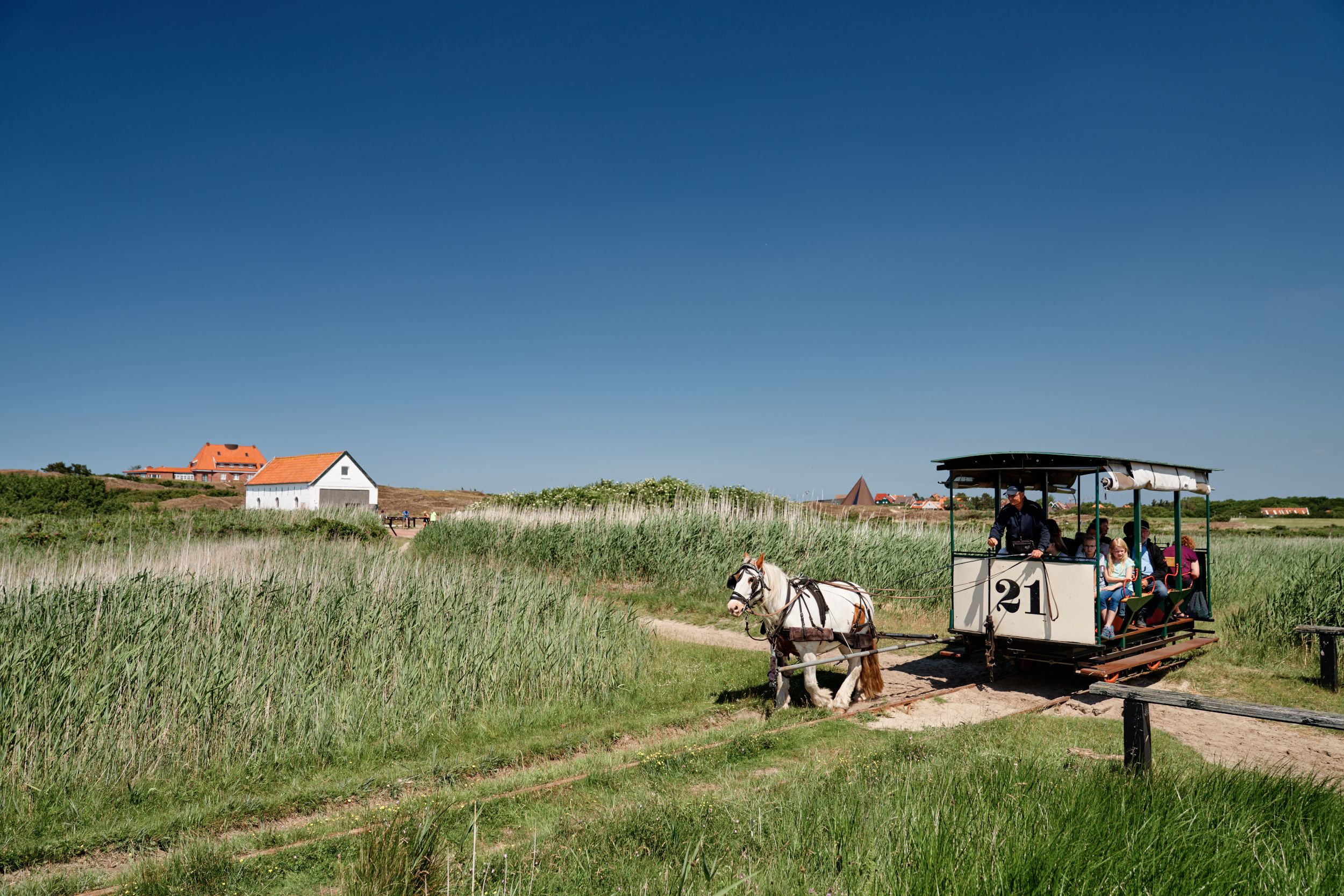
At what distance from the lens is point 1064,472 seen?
999 centimetres

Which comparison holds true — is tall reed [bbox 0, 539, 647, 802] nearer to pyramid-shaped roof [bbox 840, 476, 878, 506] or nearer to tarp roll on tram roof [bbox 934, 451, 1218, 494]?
tarp roll on tram roof [bbox 934, 451, 1218, 494]

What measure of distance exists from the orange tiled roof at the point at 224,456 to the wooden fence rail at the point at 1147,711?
127m

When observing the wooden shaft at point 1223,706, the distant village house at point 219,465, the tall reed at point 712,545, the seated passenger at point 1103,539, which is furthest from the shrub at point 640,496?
the distant village house at point 219,465

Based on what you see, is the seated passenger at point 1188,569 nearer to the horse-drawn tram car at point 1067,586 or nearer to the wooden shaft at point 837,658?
the horse-drawn tram car at point 1067,586

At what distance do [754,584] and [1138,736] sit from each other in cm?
395

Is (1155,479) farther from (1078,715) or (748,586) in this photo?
(748,586)

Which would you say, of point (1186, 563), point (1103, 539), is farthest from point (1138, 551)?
point (1186, 563)

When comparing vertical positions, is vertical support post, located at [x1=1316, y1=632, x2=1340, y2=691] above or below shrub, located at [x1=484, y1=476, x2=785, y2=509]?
below

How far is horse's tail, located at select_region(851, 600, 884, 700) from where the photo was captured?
8.41m

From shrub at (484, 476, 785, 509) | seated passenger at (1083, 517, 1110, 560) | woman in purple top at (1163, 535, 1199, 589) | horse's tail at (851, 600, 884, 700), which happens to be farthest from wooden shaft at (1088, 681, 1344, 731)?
shrub at (484, 476, 785, 509)

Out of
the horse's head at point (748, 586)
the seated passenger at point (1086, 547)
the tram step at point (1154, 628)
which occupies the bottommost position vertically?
the tram step at point (1154, 628)

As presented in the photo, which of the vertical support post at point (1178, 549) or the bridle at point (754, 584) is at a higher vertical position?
the vertical support post at point (1178, 549)

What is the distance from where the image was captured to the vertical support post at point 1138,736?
186 inches

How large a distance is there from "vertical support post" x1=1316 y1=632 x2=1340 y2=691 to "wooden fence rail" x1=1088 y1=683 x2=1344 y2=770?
609 centimetres
